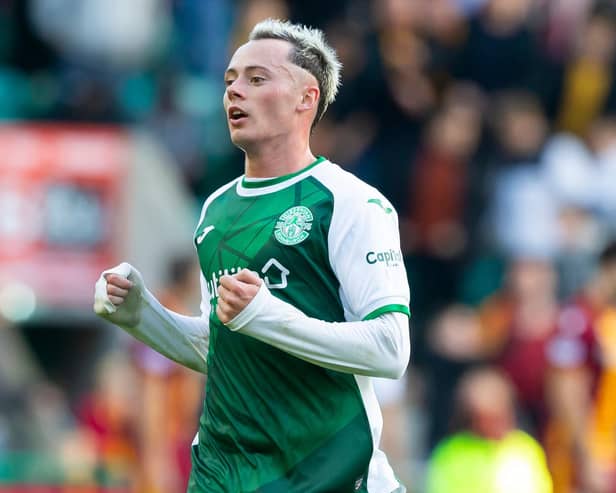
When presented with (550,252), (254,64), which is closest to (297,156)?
(254,64)

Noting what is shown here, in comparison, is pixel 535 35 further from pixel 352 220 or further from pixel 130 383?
pixel 352 220

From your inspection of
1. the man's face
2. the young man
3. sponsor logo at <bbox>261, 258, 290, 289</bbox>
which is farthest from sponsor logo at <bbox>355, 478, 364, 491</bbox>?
the man's face

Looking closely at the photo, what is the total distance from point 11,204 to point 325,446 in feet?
28.0

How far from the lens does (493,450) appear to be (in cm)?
1041

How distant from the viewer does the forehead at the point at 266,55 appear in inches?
230

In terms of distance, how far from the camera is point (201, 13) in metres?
15.9

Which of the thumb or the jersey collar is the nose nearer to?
the jersey collar

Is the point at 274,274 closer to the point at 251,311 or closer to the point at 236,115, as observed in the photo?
the point at 251,311

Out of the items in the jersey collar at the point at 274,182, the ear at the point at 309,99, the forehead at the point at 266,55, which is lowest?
the jersey collar at the point at 274,182

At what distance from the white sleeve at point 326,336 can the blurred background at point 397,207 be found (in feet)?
16.1

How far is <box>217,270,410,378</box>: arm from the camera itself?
536 centimetres

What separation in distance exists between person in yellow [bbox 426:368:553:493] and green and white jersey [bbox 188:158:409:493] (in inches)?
182

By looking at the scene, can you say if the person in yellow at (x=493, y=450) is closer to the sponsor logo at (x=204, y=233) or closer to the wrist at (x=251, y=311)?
the sponsor logo at (x=204, y=233)

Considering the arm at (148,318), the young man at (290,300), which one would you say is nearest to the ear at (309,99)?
the young man at (290,300)
